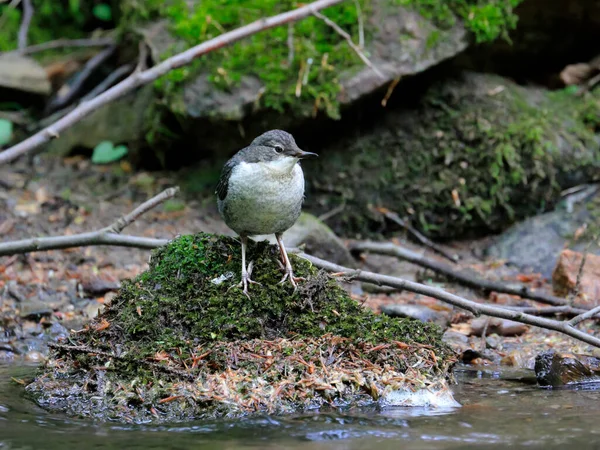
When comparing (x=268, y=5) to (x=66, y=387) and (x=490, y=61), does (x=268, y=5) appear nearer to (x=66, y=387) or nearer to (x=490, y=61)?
(x=490, y=61)

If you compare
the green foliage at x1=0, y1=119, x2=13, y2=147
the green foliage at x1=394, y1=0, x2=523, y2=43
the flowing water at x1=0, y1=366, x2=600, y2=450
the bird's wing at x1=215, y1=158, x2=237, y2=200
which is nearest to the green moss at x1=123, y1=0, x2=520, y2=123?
the green foliage at x1=394, y1=0, x2=523, y2=43

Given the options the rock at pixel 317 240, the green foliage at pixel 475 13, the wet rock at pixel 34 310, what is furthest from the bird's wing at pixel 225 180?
the green foliage at pixel 475 13

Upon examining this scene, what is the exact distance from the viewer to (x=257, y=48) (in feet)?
27.3

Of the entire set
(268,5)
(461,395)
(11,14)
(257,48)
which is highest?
(11,14)

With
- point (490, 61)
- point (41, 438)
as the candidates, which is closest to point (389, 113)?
point (490, 61)

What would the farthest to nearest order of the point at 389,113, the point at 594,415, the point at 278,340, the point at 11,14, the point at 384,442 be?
1. the point at 11,14
2. the point at 389,113
3. the point at 278,340
4. the point at 594,415
5. the point at 384,442

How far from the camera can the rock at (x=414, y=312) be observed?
6242 mm

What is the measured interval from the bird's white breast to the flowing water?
1.24m

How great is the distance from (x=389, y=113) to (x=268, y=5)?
6.44 feet

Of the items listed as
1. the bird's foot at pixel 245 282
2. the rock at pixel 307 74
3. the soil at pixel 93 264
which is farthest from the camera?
the rock at pixel 307 74

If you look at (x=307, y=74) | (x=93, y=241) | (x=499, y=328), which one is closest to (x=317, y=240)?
(x=307, y=74)

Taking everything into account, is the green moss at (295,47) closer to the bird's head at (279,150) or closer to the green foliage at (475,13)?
the green foliage at (475,13)

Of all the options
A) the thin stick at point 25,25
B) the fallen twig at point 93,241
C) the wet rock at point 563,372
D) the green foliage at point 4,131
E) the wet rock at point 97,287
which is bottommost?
the wet rock at point 563,372

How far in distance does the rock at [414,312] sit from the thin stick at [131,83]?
9.06 ft
